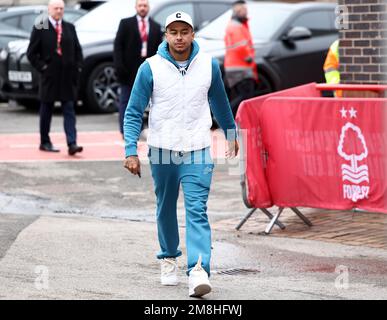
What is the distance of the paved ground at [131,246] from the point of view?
7.96 m

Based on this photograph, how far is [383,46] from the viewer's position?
11.5 metres

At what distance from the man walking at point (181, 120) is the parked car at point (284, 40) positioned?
33.1ft

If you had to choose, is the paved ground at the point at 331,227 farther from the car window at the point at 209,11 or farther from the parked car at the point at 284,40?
the car window at the point at 209,11

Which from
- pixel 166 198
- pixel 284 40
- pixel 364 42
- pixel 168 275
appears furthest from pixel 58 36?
pixel 168 275

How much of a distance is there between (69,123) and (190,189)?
6.98 meters

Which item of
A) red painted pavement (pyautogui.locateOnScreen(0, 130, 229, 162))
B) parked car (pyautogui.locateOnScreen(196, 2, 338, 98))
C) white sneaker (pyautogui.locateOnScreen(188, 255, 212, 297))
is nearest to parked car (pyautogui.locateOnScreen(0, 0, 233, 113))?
parked car (pyautogui.locateOnScreen(196, 2, 338, 98))

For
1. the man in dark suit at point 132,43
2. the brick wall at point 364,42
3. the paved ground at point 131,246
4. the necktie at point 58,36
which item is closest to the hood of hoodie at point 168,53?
the paved ground at point 131,246

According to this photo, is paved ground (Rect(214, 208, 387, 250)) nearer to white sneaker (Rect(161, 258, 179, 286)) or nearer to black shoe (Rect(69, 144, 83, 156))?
white sneaker (Rect(161, 258, 179, 286))

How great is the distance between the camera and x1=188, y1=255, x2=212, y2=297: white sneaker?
755 centimetres

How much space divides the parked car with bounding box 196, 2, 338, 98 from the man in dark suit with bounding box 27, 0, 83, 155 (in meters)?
3.59

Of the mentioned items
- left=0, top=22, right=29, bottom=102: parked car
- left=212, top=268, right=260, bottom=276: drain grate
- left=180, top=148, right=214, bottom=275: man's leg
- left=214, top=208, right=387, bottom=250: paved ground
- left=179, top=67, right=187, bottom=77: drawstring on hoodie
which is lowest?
left=214, top=208, right=387, bottom=250: paved ground
